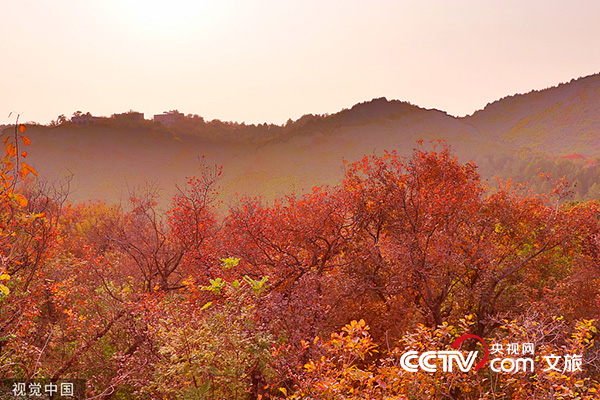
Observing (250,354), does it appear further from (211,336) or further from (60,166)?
(60,166)

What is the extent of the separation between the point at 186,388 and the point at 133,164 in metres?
200

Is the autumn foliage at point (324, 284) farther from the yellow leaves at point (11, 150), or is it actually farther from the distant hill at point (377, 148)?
the distant hill at point (377, 148)

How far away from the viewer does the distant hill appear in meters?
126

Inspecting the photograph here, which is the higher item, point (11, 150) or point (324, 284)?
point (11, 150)

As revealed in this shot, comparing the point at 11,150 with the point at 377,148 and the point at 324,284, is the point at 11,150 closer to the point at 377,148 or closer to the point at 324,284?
the point at 324,284

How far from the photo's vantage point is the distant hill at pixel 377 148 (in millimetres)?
126125

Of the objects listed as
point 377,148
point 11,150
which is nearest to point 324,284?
point 11,150

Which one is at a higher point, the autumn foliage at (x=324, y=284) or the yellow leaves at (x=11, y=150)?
the yellow leaves at (x=11, y=150)

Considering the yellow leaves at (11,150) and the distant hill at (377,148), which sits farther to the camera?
the distant hill at (377,148)

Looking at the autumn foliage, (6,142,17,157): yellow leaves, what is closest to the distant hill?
the autumn foliage

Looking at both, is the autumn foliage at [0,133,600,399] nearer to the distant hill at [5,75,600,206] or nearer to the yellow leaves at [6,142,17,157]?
the yellow leaves at [6,142,17,157]

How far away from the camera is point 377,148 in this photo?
16438 centimetres

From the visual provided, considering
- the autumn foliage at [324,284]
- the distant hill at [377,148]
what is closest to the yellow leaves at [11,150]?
the autumn foliage at [324,284]

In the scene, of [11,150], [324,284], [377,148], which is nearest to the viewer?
[11,150]
